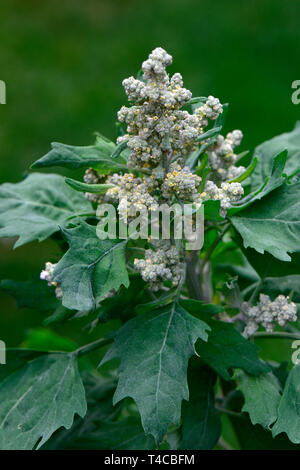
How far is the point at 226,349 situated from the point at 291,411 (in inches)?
7.7

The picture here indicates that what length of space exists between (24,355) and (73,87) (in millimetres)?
3254

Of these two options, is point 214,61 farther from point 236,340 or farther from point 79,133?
point 236,340

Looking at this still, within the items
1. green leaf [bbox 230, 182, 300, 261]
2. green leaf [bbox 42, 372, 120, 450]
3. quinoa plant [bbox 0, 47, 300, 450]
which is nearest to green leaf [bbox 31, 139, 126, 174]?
quinoa plant [bbox 0, 47, 300, 450]

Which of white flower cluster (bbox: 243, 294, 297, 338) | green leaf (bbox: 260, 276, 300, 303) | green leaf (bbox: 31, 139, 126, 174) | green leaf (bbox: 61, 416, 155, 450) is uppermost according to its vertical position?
green leaf (bbox: 31, 139, 126, 174)

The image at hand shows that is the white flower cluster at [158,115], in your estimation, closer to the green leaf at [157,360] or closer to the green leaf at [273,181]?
the green leaf at [273,181]

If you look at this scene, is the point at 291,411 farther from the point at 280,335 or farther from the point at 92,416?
the point at 92,416

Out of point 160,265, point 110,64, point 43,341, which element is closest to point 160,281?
point 160,265

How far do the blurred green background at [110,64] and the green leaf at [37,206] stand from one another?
72.1 inches

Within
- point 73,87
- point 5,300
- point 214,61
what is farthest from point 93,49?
point 5,300

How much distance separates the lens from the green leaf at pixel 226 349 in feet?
4.63

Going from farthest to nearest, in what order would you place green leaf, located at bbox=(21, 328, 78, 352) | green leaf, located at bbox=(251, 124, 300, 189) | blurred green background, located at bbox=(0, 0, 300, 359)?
blurred green background, located at bbox=(0, 0, 300, 359)
green leaf, located at bbox=(21, 328, 78, 352)
green leaf, located at bbox=(251, 124, 300, 189)

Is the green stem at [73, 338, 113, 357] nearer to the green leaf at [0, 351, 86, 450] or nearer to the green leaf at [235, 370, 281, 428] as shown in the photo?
the green leaf at [0, 351, 86, 450]

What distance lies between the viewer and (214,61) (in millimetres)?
4430

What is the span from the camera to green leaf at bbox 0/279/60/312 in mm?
1623
